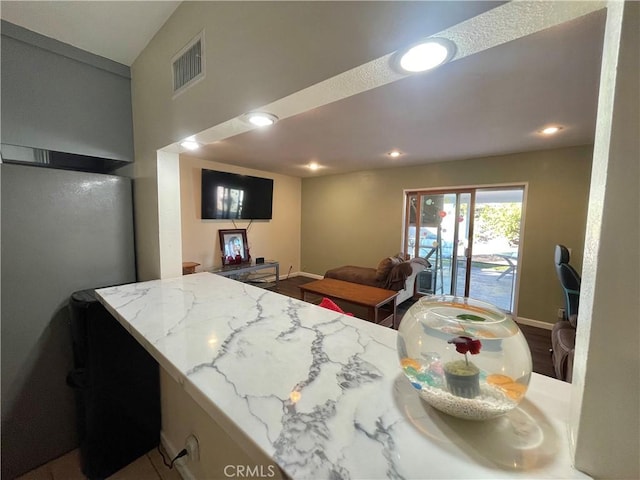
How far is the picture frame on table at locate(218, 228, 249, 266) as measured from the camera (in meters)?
4.46

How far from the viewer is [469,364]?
528 mm

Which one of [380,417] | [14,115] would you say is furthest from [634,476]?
[14,115]

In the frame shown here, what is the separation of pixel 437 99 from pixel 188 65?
1704mm

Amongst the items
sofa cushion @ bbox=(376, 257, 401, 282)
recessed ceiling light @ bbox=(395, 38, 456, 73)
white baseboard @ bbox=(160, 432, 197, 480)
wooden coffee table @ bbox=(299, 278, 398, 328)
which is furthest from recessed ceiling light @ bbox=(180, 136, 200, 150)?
sofa cushion @ bbox=(376, 257, 401, 282)

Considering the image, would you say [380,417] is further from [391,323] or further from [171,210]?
[391,323]

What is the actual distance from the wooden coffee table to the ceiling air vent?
229 cm

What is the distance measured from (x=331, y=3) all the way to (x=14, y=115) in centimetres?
169

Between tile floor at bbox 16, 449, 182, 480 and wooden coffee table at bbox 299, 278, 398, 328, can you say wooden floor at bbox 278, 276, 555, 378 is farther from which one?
tile floor at bbox 16, 449, 182, 480

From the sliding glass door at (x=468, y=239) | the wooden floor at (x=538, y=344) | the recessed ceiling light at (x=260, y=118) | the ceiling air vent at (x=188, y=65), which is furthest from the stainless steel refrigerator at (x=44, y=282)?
the sliding glass door at (x=468, y=239)

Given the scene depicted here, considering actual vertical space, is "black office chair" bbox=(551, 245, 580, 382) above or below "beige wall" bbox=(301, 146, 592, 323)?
below

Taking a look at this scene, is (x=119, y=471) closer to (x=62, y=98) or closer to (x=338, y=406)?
(x=338, y=406)

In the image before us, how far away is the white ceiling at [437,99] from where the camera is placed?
4.15 feet

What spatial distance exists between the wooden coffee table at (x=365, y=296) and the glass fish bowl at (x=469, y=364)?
2.07m

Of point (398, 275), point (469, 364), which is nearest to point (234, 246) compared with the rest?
point (398, 275)
